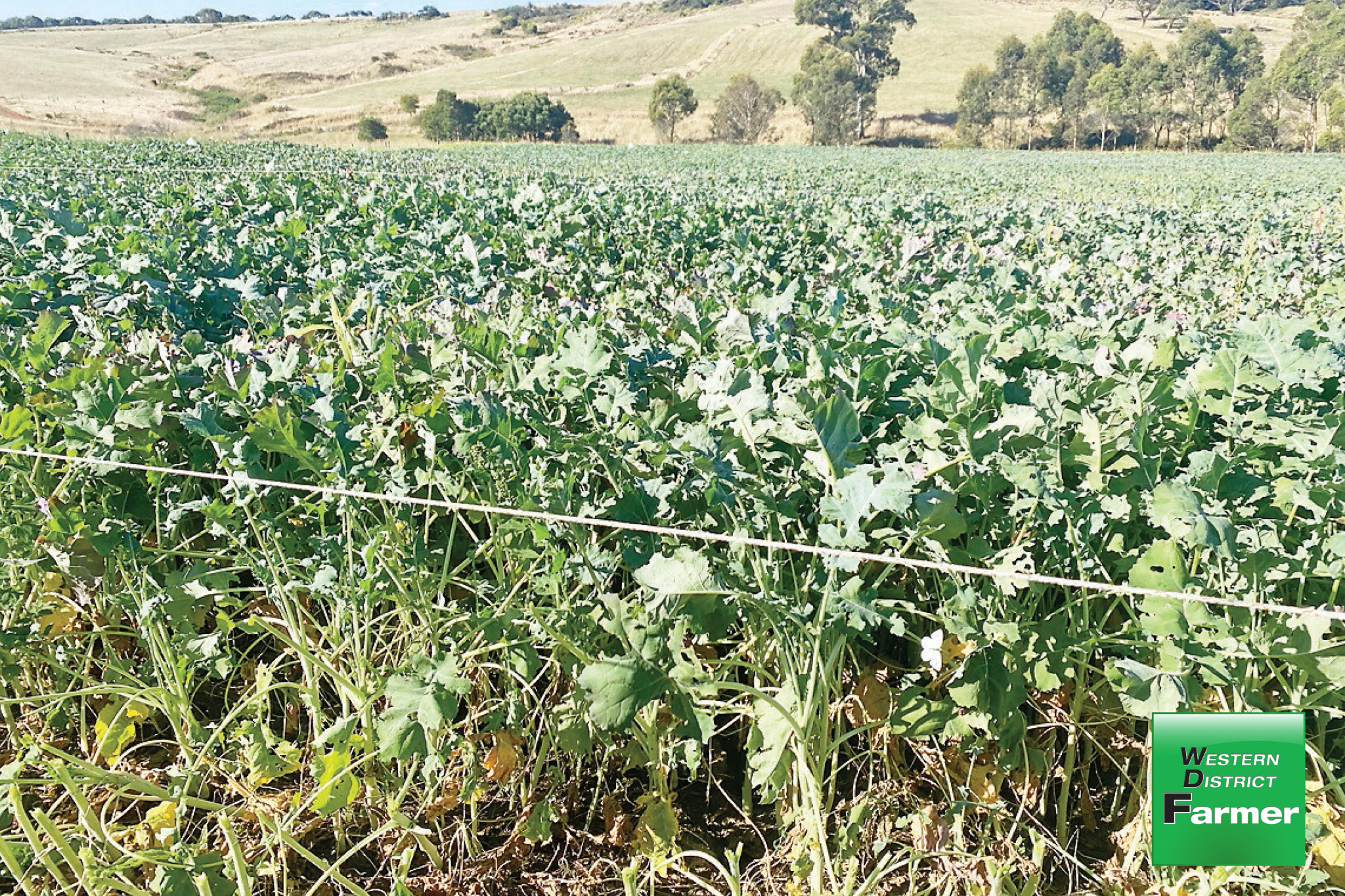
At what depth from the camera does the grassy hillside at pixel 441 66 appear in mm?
60250

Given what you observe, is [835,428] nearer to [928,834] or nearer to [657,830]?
[928,834]

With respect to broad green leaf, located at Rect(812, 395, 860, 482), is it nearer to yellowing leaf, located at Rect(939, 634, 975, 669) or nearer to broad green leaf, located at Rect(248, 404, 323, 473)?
yellowing leaf, located at Rect(939, 634, 975, 669)

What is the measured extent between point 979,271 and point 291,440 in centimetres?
449

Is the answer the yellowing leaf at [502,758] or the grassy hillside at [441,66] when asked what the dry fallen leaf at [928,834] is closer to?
the yellowing leaf at [502,758]

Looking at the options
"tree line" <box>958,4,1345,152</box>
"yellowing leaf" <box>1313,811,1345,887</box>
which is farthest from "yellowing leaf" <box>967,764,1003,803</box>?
"tree line" <box>958,4,1345,152</box>

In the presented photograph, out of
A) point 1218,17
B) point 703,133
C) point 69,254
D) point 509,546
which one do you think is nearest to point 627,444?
point 509,546

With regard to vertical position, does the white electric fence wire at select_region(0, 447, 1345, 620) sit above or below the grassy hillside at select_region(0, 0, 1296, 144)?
below

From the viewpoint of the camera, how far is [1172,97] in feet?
205

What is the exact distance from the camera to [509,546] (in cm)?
220

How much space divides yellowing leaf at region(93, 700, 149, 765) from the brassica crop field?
0.8 inches

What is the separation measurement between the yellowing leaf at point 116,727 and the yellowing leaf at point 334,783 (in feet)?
2.17

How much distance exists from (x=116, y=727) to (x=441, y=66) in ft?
344

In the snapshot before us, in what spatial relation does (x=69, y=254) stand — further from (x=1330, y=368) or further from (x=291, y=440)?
(x=1330, y=368)

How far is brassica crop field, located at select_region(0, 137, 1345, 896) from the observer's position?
178 centimetres
